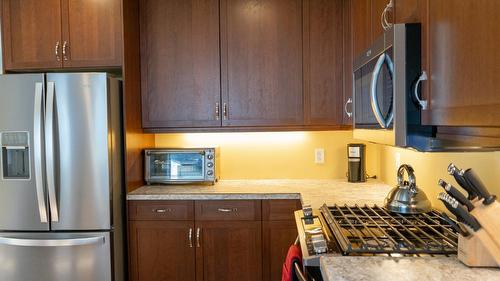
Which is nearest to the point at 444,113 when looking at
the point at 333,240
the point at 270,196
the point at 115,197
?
the point at 333,240

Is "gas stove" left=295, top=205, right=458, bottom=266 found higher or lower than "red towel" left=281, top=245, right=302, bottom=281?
higher

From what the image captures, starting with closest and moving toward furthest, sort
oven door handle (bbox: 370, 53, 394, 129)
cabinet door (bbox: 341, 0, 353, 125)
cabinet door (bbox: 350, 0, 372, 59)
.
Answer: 1. oven door handle (bbox: 370, 53, 394, 129)
2. cabinet door (bbox: 350, 0, 372, 59)
3. cabinet door (bbox: 341, 0, 353, 125)

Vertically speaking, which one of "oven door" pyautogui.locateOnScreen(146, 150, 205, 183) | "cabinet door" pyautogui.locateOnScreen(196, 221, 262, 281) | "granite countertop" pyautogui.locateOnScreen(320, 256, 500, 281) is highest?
"oven door" pyautogui.locateOnScreen(146, 150, 205, 183)

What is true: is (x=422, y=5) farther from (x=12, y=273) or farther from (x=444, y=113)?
(x=12, y=273)

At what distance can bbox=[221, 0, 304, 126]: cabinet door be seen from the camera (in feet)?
9.03

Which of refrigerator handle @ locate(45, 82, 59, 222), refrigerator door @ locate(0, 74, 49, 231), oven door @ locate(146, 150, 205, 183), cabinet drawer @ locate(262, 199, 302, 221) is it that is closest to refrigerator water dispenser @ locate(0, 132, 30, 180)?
refrigerator door @ locate(0, 74, 49, 231)

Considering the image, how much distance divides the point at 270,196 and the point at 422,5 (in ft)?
5.20

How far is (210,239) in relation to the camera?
2.53 metres

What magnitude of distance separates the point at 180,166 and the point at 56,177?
810 millimetres

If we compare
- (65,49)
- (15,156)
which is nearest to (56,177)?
(15,156)

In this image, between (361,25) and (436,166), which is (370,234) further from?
(361,25)

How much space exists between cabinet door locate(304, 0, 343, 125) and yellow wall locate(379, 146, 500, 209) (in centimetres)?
48

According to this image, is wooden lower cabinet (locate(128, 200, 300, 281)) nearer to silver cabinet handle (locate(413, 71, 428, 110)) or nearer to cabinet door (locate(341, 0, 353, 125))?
cabinet door (locate(341, 0, 353, 125))

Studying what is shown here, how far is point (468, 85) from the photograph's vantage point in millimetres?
896
